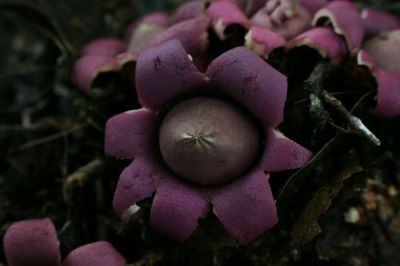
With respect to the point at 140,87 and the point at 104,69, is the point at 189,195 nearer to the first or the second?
the point at 140,87

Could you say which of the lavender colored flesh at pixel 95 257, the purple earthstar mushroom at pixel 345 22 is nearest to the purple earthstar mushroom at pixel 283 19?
the purple earthstar mushroom at pixel 345 22

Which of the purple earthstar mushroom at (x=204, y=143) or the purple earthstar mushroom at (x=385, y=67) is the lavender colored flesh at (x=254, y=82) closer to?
the purple earthstar mushroom at (x=204, y=143)

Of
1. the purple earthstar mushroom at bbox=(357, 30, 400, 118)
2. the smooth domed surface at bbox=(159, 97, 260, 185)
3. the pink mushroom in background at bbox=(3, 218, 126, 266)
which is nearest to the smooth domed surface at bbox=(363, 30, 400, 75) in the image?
the purple earthstar mushroom at bbox=(357, 30, 400, 118)

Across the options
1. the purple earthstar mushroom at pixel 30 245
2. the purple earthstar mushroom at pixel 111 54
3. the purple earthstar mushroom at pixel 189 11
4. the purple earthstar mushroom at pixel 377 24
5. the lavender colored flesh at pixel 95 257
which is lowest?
the lavender colored flesh at pixel 95 257

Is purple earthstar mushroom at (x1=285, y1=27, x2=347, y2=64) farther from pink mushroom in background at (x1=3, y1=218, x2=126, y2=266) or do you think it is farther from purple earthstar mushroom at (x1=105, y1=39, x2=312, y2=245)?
pink mushroom in background at (x1=3, y1=218, x2=126, y2=266)

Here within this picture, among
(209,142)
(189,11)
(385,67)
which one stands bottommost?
(385,67)

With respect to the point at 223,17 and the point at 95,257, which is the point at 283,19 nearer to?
the point at 223,17

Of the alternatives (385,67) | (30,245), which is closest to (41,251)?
(30,245)
